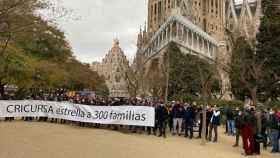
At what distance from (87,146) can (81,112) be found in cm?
637

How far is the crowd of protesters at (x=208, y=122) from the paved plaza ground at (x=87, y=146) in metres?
0.72

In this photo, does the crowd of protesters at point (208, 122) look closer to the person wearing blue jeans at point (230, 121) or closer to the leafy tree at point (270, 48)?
the person wearing blue jeans at point (230, 121)

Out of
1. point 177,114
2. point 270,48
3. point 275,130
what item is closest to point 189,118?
point 177,114

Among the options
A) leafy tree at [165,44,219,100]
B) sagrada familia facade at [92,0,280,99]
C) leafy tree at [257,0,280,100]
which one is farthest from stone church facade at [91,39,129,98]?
leafy tree at [257,0,280,100]

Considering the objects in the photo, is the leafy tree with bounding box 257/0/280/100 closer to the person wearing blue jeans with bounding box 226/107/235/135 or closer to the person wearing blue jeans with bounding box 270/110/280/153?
the person wearing blue jeans with bounding box 226/107/235/135

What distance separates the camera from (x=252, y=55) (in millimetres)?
37156

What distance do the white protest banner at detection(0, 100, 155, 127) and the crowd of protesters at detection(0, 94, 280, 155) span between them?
0.63 metres

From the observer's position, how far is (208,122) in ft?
67.7

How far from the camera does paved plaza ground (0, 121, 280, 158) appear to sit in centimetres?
1308

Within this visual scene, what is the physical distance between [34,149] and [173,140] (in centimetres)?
699

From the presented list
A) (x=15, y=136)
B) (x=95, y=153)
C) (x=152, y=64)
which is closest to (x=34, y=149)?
(x=95, y=153)

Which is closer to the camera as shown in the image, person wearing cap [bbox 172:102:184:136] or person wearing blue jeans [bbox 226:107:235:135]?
person wearing cap [bbox 172:102:184:136]

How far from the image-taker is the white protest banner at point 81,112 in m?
20.1

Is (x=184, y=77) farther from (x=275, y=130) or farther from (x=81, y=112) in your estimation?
(x=275, y=130)
